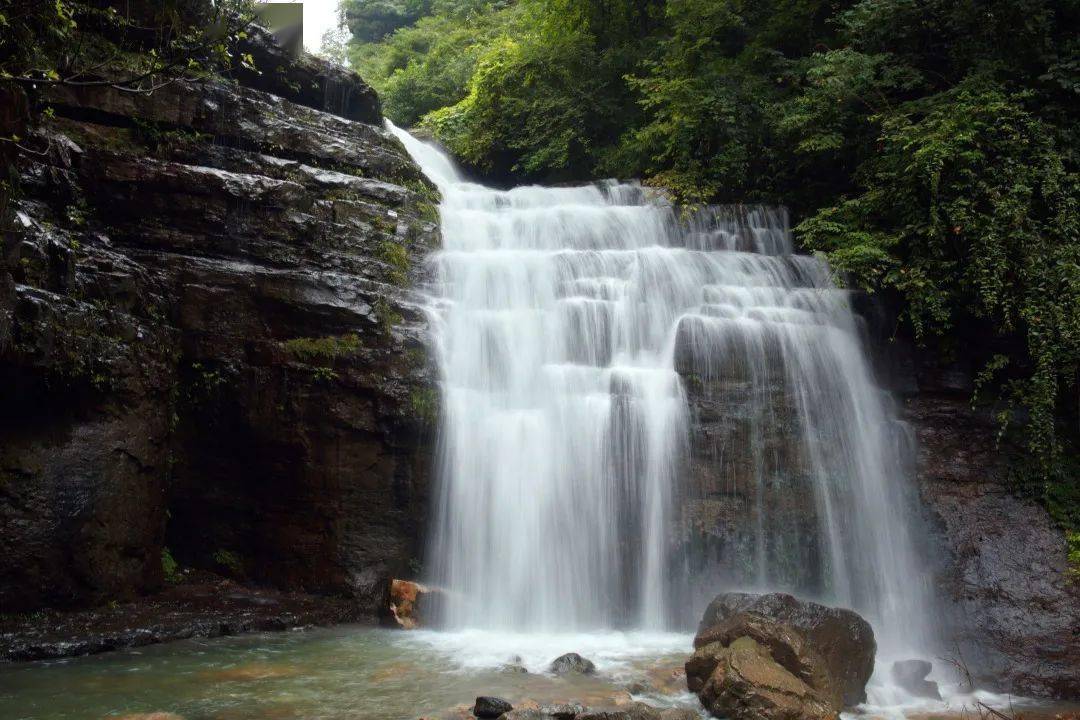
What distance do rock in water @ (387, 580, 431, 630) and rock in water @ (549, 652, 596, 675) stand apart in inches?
86.8

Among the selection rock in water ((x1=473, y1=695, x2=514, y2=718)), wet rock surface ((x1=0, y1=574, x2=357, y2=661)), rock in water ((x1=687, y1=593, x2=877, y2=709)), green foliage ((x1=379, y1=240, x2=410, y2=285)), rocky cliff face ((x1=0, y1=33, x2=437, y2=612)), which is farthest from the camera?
green foliage ((x1=379, y1=240, x2=410, y2=285))

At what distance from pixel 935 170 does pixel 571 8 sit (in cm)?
1126

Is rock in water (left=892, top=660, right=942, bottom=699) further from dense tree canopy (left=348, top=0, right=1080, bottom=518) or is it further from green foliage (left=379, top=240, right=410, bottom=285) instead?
green foliage (left=379, top=240, right=410, bottom=285)

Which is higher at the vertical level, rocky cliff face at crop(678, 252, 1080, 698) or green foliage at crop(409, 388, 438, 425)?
green foliage at crop(409, 388, 438, 425)

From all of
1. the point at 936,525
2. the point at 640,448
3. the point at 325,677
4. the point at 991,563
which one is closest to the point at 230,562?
the point at 325,677

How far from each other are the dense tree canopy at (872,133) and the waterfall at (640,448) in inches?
64.6

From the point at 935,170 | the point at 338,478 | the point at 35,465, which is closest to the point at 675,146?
A: the point at 935,170

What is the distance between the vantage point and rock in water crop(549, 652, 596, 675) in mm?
6754

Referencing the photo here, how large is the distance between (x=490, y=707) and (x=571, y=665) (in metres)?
1.43

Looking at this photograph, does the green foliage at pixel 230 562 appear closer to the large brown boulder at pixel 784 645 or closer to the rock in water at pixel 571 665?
the rock in water at pixel 571 665

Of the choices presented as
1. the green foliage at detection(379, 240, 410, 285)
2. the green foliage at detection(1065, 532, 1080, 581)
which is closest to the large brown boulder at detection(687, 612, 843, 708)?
the green foliage at detection(1065, 532, 1080, 581)

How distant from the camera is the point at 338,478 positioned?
910 centimetres

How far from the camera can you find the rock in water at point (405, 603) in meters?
8.45

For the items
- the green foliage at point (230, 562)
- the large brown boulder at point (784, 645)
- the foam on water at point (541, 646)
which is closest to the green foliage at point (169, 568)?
the green foliage at point (230, 562)
